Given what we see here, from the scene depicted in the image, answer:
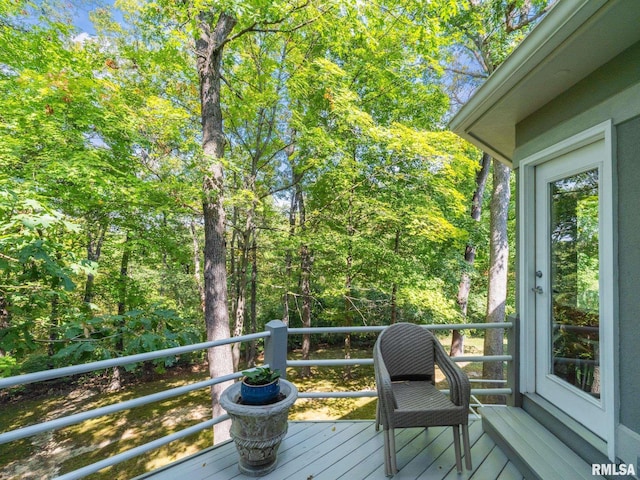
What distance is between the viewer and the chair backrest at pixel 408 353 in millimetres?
2412

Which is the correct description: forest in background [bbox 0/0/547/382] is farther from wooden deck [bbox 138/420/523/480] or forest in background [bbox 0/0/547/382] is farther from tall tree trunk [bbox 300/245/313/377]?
wooden deck [bbox 138/420/523/480]

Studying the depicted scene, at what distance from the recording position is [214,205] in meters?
5.55

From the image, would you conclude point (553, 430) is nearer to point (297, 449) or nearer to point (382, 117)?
point (297, 449)

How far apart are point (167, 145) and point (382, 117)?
17.3 ft

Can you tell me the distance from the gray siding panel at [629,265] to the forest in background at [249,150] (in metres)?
2.94

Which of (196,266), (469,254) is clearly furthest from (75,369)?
(469,254)

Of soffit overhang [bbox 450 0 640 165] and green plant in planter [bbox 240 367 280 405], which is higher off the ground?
soffit overhang [bbox 450 0 640 165]

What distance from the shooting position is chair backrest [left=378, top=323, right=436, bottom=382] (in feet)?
7.91

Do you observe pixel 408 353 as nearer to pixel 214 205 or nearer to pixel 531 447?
pixel 531 447

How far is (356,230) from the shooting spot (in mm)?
7348

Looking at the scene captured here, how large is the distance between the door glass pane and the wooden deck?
2.66 ft

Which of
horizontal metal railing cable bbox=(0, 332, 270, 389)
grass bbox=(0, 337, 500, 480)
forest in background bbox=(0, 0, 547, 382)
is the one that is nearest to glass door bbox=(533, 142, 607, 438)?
horizontal metal railing cable bbox=(0, 332, 270, 389)

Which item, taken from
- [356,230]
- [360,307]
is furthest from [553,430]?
[360,307]

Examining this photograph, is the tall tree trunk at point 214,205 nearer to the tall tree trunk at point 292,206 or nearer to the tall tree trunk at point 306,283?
the tall tree trunk at point 306,283
